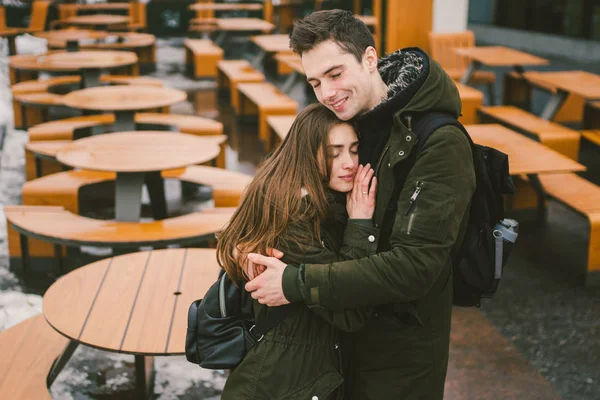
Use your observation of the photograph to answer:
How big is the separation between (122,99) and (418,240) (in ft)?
19.7

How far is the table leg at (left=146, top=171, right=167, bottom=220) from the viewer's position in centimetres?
618

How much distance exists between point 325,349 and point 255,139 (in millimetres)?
7330

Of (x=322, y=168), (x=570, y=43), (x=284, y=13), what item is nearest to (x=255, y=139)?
(x=322, y=168)

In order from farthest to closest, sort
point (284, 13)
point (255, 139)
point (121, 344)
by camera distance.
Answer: point (284, 13) → point (255, 139) → point (121, 344)

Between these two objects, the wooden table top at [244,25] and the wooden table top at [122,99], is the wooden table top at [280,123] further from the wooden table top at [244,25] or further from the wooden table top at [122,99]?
the wooden table top at [244,25]

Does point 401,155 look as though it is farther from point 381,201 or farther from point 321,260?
point 321,260

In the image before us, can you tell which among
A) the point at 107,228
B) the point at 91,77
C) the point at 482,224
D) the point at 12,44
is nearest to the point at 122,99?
the point at 91,77

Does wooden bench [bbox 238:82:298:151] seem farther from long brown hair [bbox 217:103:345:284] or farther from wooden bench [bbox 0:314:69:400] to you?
long brown hair [bbox 217:103:345:284]

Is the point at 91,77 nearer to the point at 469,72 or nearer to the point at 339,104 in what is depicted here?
the point at 469,72

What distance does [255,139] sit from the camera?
9.42 m

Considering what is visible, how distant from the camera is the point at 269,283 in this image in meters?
2.08

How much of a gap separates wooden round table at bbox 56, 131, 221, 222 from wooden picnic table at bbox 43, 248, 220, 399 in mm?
1352

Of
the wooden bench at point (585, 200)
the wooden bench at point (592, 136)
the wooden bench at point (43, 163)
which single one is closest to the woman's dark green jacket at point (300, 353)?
the wooden bench at point (585, 200)

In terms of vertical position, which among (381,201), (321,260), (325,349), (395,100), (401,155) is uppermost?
(395,100)
